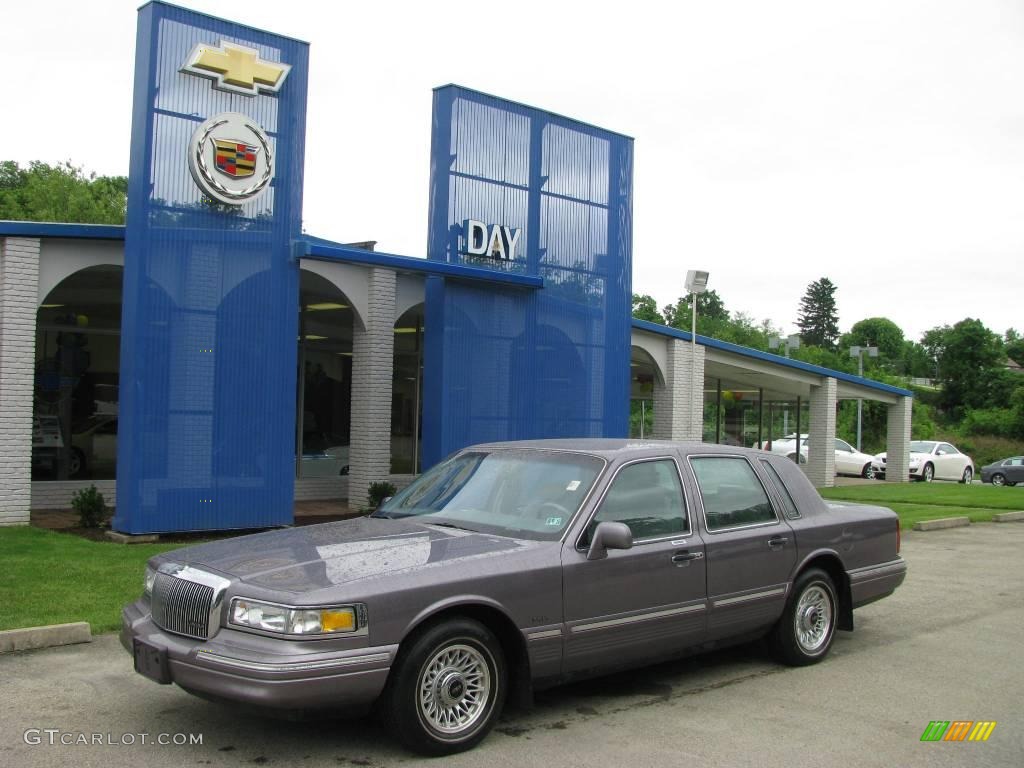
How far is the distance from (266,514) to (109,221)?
1482 inches

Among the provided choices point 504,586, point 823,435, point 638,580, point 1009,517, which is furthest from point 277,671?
point 823,435

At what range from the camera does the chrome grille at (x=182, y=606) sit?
5008mm

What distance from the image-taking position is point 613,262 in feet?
59.6

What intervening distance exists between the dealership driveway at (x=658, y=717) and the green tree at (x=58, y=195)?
41139 millimetres

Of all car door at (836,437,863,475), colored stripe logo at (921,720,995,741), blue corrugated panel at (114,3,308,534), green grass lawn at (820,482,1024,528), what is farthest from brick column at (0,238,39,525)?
car door at (836,437,863,475)

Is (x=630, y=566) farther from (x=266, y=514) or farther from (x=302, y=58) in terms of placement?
(x=302, y=58)

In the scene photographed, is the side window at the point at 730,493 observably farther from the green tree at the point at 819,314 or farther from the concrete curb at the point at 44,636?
the green tree at the point at 819,314

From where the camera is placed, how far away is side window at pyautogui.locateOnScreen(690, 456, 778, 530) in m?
6.74

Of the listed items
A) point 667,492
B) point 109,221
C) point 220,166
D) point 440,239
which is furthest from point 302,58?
point 109,221

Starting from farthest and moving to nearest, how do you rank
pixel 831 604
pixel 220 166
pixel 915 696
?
1. pixel 220 166
2. pixel 831 604
3. pixel 915 696

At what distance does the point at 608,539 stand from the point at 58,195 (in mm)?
46556

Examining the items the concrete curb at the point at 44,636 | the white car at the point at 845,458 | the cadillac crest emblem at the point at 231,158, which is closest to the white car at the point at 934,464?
the white car at the point at 845,458

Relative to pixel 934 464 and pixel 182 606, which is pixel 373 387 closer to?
pixel 182 606

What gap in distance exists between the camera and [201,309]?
1314 centimetres
